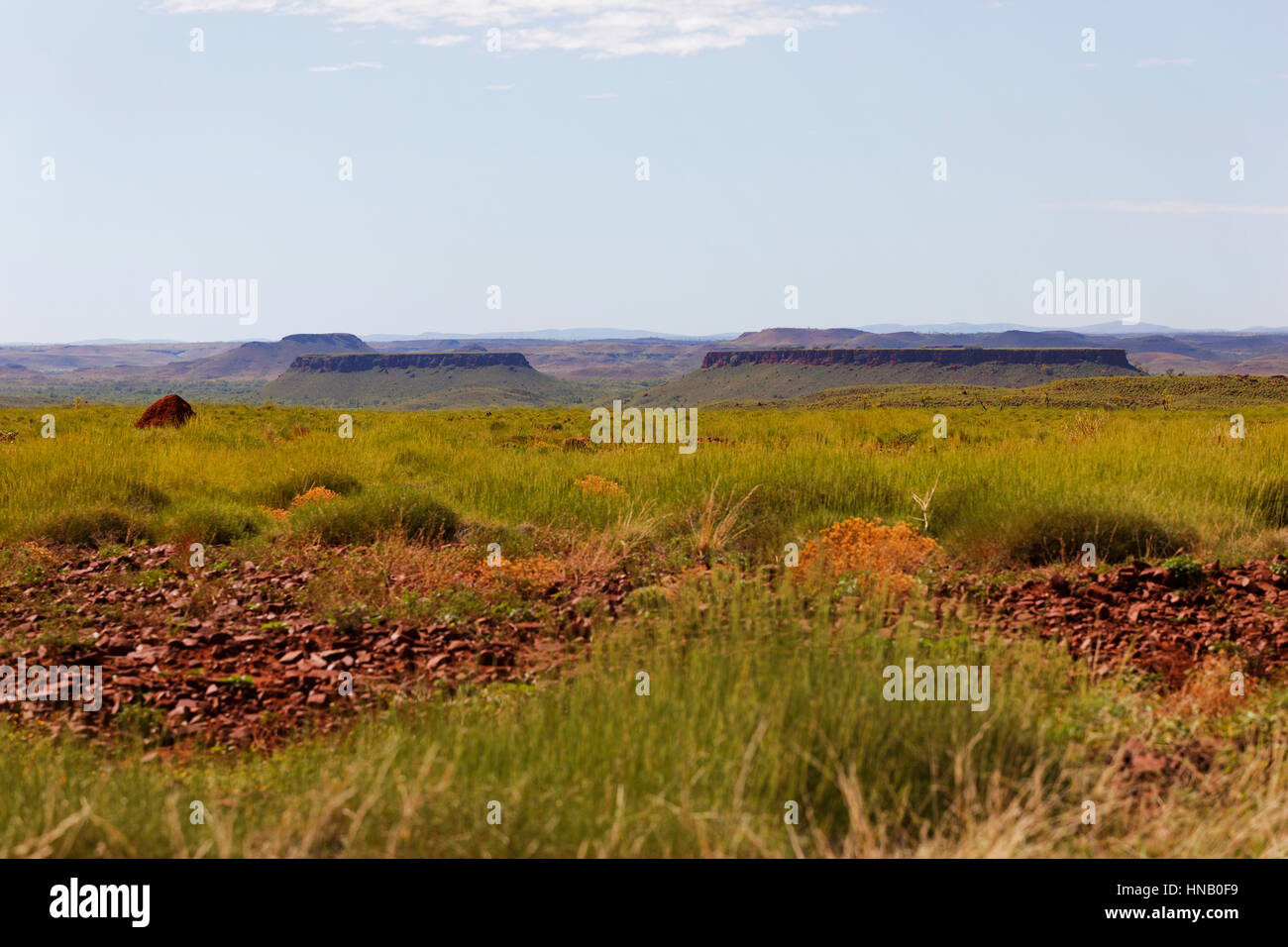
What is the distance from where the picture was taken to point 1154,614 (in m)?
6.34

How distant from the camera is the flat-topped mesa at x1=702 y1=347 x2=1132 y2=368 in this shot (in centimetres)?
12531

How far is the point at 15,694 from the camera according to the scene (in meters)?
5.60

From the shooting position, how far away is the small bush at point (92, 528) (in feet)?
31.4

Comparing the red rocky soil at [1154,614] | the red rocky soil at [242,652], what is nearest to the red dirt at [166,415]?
the red rocky soil at [242,652]

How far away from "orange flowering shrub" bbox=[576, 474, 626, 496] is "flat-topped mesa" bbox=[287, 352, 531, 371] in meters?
165

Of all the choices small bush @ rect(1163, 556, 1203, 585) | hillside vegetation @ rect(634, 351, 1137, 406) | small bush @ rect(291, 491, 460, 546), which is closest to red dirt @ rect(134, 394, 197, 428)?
small bush @ rect(291, 491, 460, 546)

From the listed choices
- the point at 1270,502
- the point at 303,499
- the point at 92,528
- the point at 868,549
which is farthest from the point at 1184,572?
the point at 92,528

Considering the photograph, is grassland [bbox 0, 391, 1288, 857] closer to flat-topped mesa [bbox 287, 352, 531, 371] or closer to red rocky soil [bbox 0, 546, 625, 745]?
red rocky soil [bbox 0, 546, 625, 745]

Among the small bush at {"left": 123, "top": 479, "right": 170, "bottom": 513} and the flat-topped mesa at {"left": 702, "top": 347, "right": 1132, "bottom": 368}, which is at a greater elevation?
the flat-topped mesa at {"left": 702, "top": 347, "right": 1132, "bottom": 368}

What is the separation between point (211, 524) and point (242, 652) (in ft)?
12.4

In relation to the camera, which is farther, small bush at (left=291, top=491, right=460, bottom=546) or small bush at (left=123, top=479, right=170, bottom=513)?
small bush at (left=123, top=479, right=170, bottom=513)
